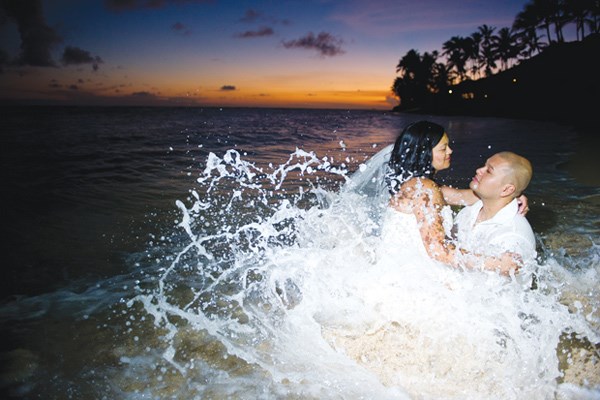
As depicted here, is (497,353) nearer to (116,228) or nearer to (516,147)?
(116,228)

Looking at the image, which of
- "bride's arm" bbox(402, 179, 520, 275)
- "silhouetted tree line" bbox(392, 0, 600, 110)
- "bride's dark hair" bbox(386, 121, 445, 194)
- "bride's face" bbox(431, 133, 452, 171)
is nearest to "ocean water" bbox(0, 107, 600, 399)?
"bride's arm" bbox(402, 179, 520, 275)

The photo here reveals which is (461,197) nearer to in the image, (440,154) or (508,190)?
(508,190)

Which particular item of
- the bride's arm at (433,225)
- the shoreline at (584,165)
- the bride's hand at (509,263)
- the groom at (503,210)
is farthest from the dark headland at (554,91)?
the bride's arm at (433,225)

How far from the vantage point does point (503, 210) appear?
3545 millimetres

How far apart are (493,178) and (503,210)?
36cm

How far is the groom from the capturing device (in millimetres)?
3313

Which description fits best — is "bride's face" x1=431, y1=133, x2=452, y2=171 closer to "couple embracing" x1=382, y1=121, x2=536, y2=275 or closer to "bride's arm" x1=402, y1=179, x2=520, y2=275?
"couple embracing" x1=382, y1=121, x2=536, y2=275

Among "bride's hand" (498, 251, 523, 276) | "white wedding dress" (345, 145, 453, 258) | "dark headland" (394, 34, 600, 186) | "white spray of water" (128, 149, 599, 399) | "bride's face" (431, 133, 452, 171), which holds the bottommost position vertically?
"white spray of water" (128, 149, 599, 399)

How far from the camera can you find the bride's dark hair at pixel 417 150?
355 cm

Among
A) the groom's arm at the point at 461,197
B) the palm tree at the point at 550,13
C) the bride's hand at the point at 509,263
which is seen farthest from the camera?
the palm tree at the point at 550,13

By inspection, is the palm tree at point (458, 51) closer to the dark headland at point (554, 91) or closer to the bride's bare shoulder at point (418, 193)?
the dark headland at point (554, 91)

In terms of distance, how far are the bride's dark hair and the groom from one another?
54 centimetres

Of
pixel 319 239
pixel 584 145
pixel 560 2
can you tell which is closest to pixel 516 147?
pixel 584 145

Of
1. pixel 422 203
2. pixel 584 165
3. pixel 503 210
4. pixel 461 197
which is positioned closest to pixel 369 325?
pixel 422 203
